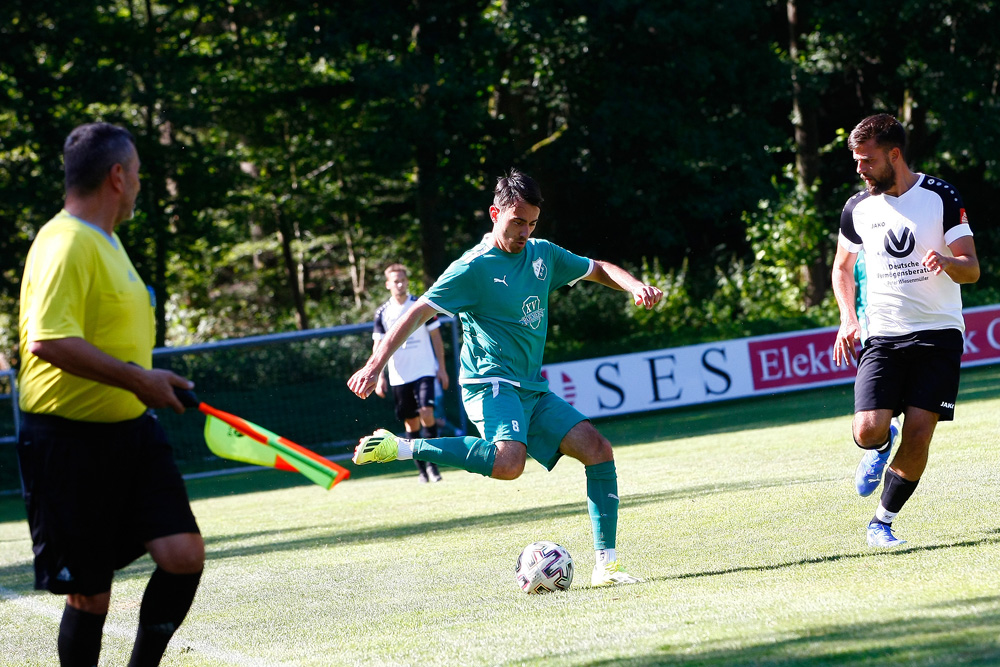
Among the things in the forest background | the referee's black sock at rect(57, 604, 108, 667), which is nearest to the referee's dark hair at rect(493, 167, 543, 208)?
the referee's black sock at rect(57, 604, 108, 667)

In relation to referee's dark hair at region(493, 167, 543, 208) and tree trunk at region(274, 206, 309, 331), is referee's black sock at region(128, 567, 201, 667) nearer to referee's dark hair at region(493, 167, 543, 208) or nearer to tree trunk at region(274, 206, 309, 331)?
referee's dark hair at region(493, 167, 543, 208)

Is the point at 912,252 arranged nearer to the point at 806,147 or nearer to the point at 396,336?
the point at 396,336

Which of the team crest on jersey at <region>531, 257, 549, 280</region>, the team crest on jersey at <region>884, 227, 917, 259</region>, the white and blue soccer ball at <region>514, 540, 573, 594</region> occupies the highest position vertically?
the team crest on jersey at <region>531, 257, 549, 280</region>

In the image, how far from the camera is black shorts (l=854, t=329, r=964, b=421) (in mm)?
6094

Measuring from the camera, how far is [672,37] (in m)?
24.9

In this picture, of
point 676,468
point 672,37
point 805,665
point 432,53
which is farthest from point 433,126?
point 805,665

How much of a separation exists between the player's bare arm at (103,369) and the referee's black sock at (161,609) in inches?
26.6

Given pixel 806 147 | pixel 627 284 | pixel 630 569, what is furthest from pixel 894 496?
pixel 806 147

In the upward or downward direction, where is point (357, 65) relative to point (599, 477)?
upward

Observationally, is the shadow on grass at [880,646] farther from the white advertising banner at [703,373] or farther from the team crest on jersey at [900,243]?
the white advertising banner at [703,373]

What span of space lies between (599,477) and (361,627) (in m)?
1.46

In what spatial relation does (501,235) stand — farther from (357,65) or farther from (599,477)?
(357,65)

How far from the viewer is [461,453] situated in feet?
20.0

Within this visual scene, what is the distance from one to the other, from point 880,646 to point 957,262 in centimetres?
246
